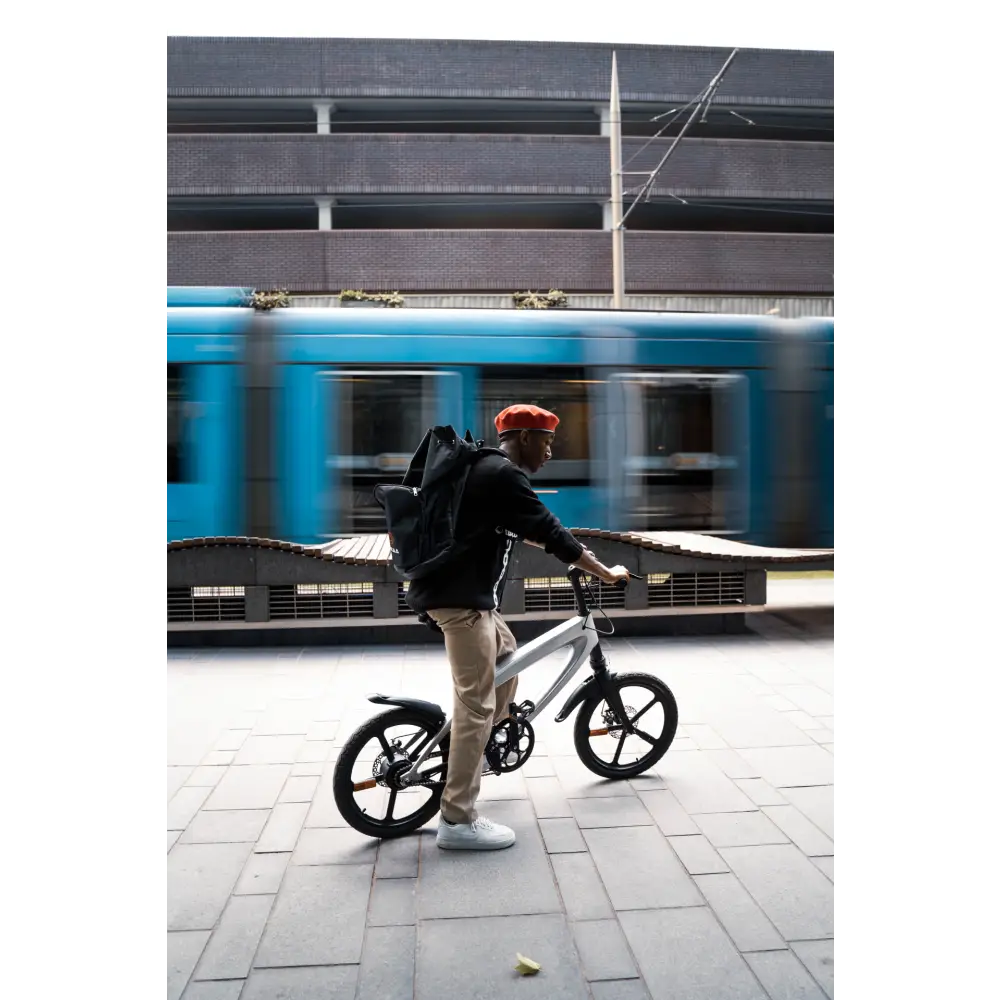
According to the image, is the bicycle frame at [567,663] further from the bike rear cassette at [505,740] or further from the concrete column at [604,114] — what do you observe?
the concrete column at [604,114]

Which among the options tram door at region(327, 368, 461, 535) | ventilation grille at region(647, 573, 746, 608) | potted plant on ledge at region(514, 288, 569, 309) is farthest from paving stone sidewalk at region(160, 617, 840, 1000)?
potted plant on ledge at region(514, 288, 569, 309)

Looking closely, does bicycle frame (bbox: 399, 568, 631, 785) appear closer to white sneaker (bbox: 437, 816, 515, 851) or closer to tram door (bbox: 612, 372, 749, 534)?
white sneaker (bbox: 437, 816, 515, 851)

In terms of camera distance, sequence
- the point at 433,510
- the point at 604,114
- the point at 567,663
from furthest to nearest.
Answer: the point at 604,114 < the point at 567,663 < the point at 433,510

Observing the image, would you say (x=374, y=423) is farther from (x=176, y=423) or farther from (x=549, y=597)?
(x=549, y=597)

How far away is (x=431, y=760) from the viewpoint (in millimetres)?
4039

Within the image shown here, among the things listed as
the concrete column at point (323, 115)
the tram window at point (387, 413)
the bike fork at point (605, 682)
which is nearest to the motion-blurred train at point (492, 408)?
the tram window at point (387, 413)

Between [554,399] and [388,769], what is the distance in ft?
21.3

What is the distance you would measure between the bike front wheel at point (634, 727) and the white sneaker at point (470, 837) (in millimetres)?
793

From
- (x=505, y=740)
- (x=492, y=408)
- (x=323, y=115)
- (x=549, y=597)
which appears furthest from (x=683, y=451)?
(x=323, y=115)

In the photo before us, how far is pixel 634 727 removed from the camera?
4562mm

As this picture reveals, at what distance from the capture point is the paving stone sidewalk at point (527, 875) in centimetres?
287
